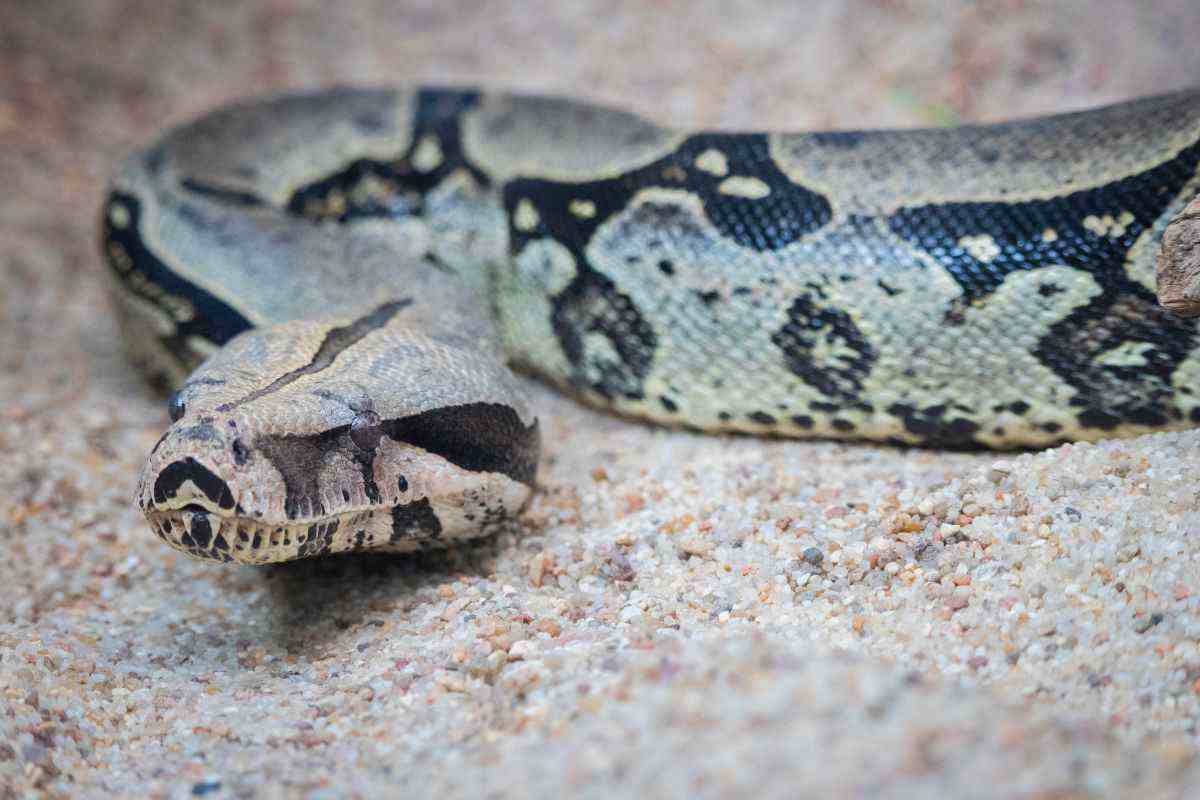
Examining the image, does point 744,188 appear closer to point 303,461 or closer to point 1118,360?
point 1118,360

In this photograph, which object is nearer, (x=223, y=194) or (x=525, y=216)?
(x=525, y=216)

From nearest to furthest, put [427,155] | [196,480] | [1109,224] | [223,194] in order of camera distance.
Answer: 1. [196,480]
2. [1109,224]
3. [223,194]
4. [427,155]

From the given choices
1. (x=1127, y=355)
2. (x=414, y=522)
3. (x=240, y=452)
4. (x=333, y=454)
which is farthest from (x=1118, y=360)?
(x=240, y=452)

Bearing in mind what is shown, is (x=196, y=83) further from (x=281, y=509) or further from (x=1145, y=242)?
(x=1145, y=242)

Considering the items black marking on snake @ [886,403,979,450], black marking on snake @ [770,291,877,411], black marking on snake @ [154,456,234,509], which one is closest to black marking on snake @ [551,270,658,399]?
black marking on snake @ [770,291,877,411]

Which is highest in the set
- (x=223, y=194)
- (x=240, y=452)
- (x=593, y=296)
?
(x=223, y=194)

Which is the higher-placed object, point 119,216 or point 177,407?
point 119,216

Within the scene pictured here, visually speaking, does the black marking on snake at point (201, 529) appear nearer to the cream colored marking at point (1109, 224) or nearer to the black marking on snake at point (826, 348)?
the black marking on snake at point (826, 348)
